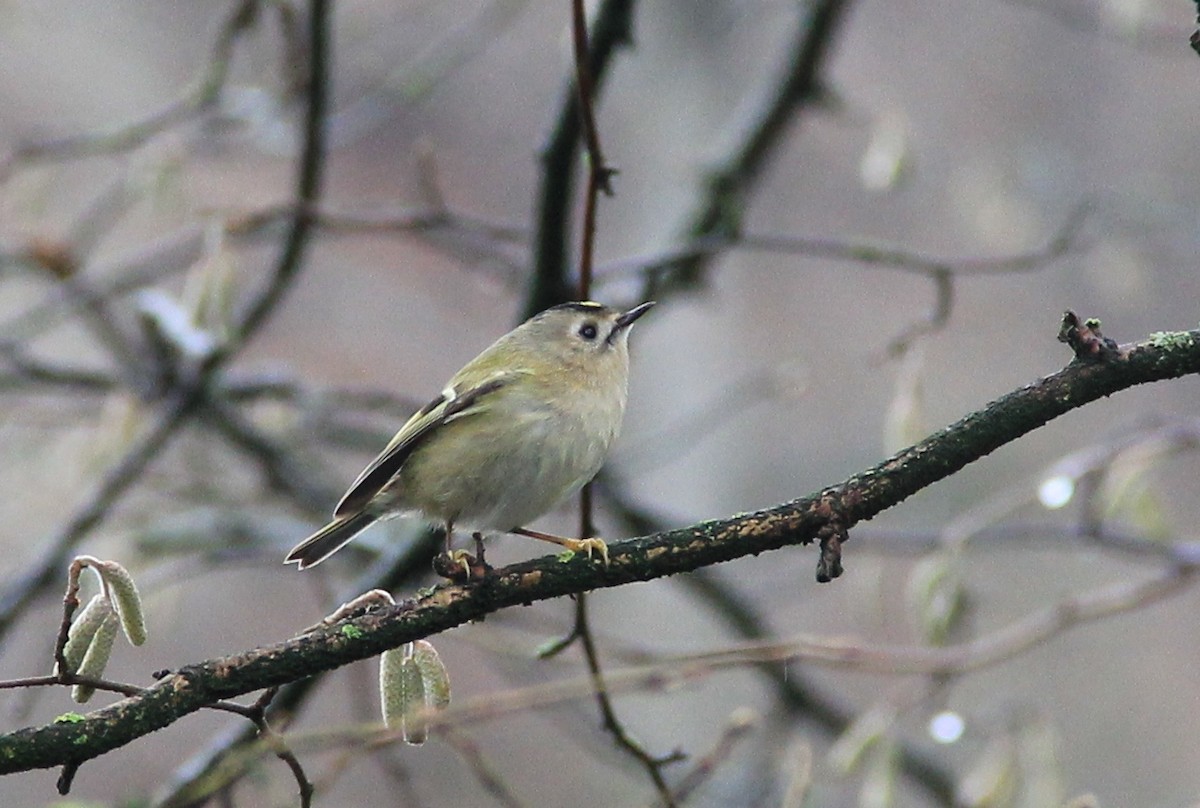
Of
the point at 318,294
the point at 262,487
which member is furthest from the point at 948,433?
the point at 318,294

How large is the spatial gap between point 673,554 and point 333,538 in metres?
1.05

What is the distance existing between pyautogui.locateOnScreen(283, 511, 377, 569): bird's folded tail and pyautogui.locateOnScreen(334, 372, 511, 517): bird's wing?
0.03 meters

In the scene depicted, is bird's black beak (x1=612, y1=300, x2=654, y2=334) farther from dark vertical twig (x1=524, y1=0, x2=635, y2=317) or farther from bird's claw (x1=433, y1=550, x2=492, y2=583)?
bird's claw (x1=433, y1=550, x2=492, y2=583)

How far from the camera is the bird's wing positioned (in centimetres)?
210

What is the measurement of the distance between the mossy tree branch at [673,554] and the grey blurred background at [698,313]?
A: 1.89m

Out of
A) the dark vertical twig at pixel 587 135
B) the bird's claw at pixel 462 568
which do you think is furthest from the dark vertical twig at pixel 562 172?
the bird's claw at pixel 462 568

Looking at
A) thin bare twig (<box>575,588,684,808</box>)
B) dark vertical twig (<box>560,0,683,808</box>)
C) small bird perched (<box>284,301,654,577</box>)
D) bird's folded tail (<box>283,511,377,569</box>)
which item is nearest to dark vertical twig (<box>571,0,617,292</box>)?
dark vertical twig (<box>560,0,683,808</box>)

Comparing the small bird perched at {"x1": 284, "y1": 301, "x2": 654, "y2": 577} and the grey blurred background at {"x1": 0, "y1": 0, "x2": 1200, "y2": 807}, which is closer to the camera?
the small bird perched at {"x1": 284, "y1": 301, "x2": 654, "y2": 577}

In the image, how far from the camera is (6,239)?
15.8 feet

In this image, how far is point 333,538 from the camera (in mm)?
2234

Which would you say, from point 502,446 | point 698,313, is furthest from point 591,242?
→ point 698,313

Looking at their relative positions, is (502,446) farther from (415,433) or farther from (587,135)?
(587,135)

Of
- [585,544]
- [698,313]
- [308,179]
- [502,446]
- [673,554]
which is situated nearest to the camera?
[673,554]

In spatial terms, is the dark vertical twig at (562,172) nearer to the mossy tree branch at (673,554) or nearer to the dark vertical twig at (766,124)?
the dark vertical twig at (766,124)
